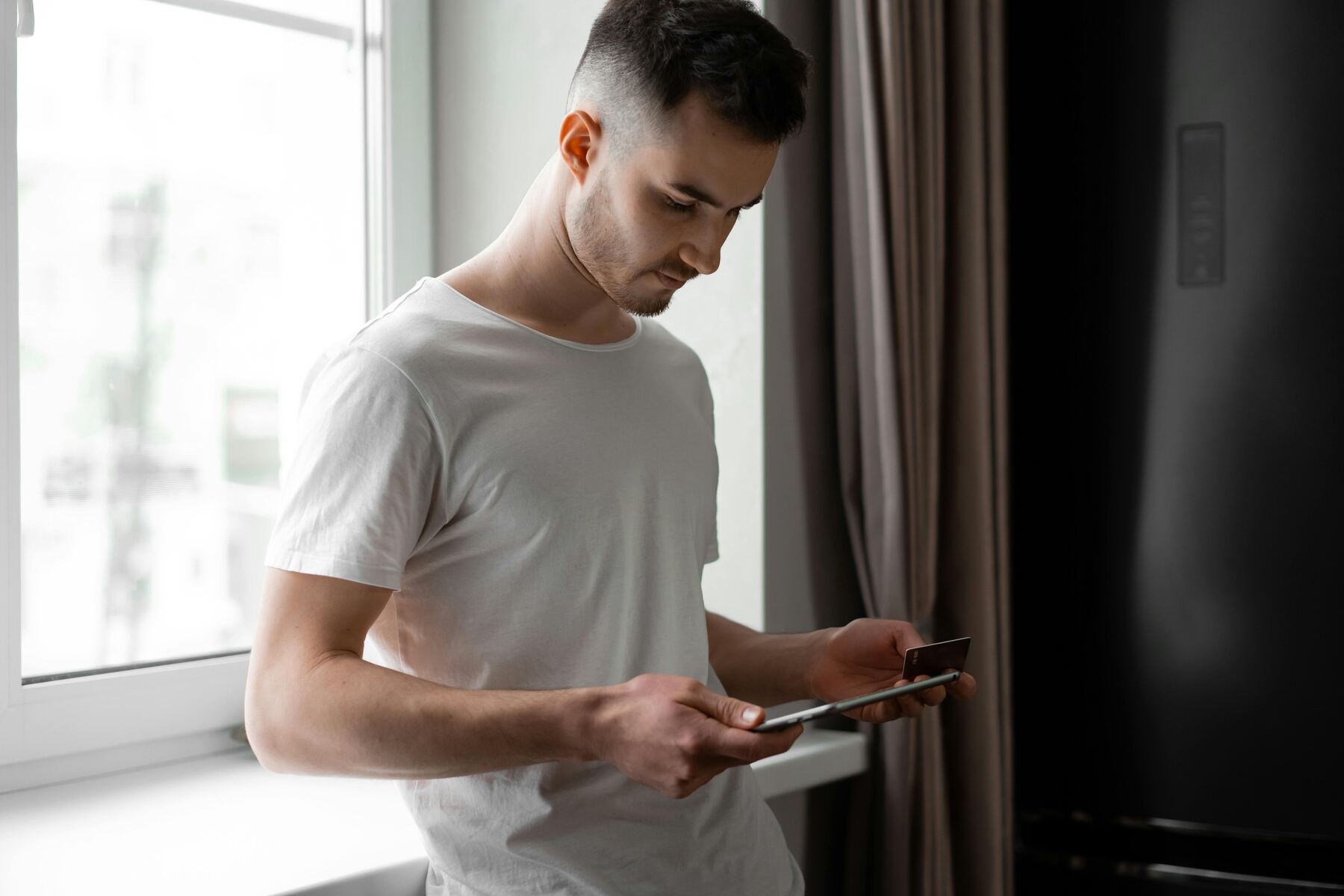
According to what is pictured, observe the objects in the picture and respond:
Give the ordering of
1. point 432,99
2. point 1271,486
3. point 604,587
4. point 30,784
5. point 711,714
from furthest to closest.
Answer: point 432,99 → point 1271,486 → point 30,784 → point 604,587 → point 711,714

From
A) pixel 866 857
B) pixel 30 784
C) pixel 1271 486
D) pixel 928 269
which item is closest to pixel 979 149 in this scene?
pixel 928 269

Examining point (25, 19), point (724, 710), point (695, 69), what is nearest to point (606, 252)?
point (695, 69)

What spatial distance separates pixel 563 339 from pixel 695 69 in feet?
0.86

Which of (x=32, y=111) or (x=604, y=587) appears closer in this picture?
(x=604, y=587)

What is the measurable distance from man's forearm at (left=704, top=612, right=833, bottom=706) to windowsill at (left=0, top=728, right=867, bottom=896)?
0.20m

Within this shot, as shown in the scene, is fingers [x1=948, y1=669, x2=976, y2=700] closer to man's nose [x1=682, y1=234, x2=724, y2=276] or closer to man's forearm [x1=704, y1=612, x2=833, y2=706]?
man's forearm [x1=704, y1=612, x2=833, y2=706]

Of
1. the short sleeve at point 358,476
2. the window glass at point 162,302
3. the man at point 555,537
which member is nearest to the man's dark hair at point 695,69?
the man at point 555,537

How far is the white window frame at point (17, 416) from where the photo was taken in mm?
1253

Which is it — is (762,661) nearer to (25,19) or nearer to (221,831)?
(221,831)

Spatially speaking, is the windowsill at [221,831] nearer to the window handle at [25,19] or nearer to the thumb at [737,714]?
the thumb at [737,714]

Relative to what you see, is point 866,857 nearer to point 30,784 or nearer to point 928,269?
point 928,269

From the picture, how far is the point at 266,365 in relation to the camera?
1.53m

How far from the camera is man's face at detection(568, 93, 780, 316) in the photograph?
91 cm

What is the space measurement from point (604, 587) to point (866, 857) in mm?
787
